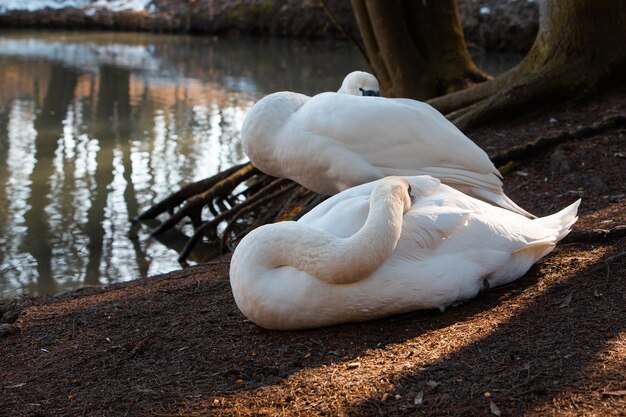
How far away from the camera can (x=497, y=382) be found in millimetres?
Answer: 3844

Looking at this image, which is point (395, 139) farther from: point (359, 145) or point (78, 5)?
point (78, 5)

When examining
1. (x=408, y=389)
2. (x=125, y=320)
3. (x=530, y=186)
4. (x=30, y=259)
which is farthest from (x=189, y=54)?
(x=408, y=389)

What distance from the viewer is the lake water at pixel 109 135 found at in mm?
9336

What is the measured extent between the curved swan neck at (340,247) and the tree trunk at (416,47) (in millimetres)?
6897

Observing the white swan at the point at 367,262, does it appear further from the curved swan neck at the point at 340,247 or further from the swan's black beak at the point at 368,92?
the swan's black beak at the point at 368,92

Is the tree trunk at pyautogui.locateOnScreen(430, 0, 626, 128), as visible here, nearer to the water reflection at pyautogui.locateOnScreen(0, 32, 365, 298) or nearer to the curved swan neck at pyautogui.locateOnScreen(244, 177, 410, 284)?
the water reflection at pyautogui.locateOnScreen(0, 32, 365, 298)

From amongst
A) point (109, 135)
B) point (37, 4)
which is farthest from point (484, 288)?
point (37, 4)

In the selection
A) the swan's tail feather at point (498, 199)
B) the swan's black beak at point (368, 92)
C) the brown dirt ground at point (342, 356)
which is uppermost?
the swan's black beak at point (368, 92)

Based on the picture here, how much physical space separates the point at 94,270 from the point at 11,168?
396 centimetres

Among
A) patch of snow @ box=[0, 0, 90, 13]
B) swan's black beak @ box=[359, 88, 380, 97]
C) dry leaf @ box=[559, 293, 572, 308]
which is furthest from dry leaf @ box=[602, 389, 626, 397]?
patch of snow @ box=[0, 0, 90, 13]

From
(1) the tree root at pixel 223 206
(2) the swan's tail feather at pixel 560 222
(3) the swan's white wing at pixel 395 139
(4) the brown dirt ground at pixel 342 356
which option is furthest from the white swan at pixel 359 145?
(1) the tree root at pixel 223 206

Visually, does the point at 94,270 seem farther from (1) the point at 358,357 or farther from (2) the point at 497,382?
(2) the point at 497,382

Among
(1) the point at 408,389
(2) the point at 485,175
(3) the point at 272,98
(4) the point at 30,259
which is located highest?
(3) the point at 272,98

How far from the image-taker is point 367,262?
176 inches
